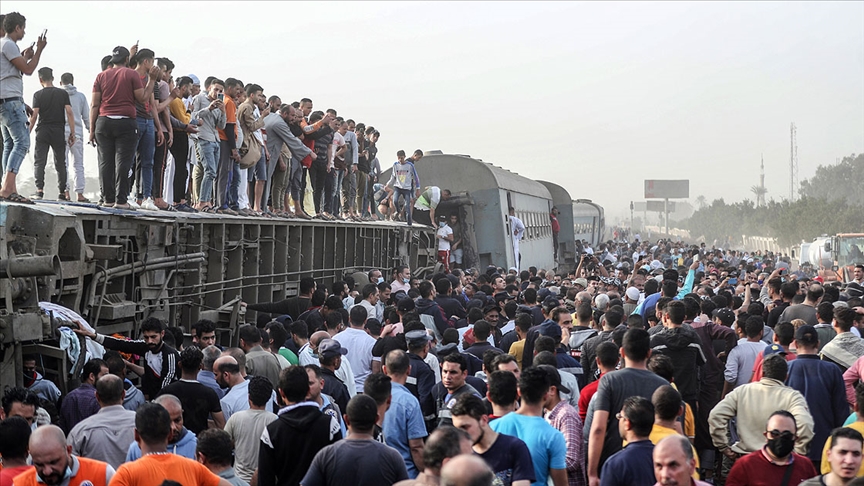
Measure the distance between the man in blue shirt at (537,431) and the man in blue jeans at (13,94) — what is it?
18.9ft

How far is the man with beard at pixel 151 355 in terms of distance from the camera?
8.24 meters

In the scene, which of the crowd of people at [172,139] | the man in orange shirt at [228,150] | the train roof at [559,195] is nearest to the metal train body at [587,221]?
the train roof at [559,195]

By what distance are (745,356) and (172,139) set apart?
7.18 metres

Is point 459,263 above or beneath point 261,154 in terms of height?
beneath

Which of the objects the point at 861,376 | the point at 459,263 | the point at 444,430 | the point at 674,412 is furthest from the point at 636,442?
the point at 459,263

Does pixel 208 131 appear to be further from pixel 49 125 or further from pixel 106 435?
pixel 106 435

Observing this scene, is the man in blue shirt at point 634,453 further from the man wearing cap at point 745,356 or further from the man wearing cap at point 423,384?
the man wearing cap at point 745,356

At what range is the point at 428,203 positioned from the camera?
2408 cm

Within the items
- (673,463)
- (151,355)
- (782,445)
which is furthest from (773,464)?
(151,355)

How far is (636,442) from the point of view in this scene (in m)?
5.53

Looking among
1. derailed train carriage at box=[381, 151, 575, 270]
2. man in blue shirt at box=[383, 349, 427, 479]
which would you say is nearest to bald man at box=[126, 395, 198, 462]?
man in blue shirt at box=[383, 349, 427, 479]

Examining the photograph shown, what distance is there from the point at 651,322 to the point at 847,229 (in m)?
61.6

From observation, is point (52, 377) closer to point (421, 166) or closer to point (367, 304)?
point (367, 304)

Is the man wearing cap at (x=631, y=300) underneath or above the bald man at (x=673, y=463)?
above
